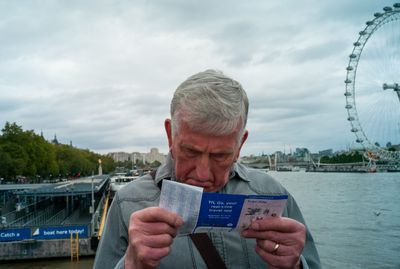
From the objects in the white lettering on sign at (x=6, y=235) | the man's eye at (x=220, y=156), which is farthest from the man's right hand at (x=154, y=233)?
the white lettering on sign at (x=6, y=235)

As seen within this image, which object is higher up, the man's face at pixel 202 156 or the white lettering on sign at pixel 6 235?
the man's face at pixel 202 156

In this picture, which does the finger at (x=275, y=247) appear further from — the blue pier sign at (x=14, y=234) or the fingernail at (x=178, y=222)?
the blue pier sign at (x=14, y=234)

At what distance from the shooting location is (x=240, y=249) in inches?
99.2

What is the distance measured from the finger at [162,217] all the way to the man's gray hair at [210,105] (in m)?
0.54

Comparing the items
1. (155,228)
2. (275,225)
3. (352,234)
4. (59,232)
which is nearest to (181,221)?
(155,228)

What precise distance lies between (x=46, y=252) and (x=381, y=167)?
5270 inches

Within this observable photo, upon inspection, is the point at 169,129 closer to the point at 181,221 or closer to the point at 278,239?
the point at 181,221

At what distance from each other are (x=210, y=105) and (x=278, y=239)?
0.81 m

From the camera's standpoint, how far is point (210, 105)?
2338 mm

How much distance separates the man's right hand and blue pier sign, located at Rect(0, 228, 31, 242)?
82.1ft

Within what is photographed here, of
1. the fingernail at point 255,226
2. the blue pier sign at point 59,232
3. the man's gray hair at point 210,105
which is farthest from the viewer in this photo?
the blue pier sign at point 59,232

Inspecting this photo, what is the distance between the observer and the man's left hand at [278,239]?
7.00 feet

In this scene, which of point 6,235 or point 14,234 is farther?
point 14,234

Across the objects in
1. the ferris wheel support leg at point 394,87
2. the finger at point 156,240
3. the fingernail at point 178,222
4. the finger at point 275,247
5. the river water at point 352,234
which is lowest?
the river water at point 352,234
